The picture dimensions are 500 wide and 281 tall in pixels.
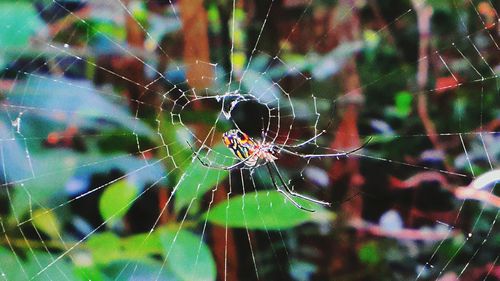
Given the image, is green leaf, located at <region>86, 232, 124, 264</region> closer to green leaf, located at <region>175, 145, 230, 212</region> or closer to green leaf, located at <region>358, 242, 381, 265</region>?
green leaf, located at <region>175, 145, 230, 212</region>

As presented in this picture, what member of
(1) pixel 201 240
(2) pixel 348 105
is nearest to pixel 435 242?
(2) pixel 348 105

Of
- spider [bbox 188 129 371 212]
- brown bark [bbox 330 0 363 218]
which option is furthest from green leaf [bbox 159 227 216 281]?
brown bark [bbox 330 0 363 218]

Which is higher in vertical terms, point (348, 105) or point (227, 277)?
point (348, 105)

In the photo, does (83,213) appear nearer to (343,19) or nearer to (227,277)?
(227,277)

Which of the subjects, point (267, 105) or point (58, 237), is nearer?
point (58, 237)

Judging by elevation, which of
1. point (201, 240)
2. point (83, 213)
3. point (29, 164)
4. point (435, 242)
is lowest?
point (435, 242)

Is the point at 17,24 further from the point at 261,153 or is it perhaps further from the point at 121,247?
the point at 261,153

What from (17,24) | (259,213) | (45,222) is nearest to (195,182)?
(259,213)
